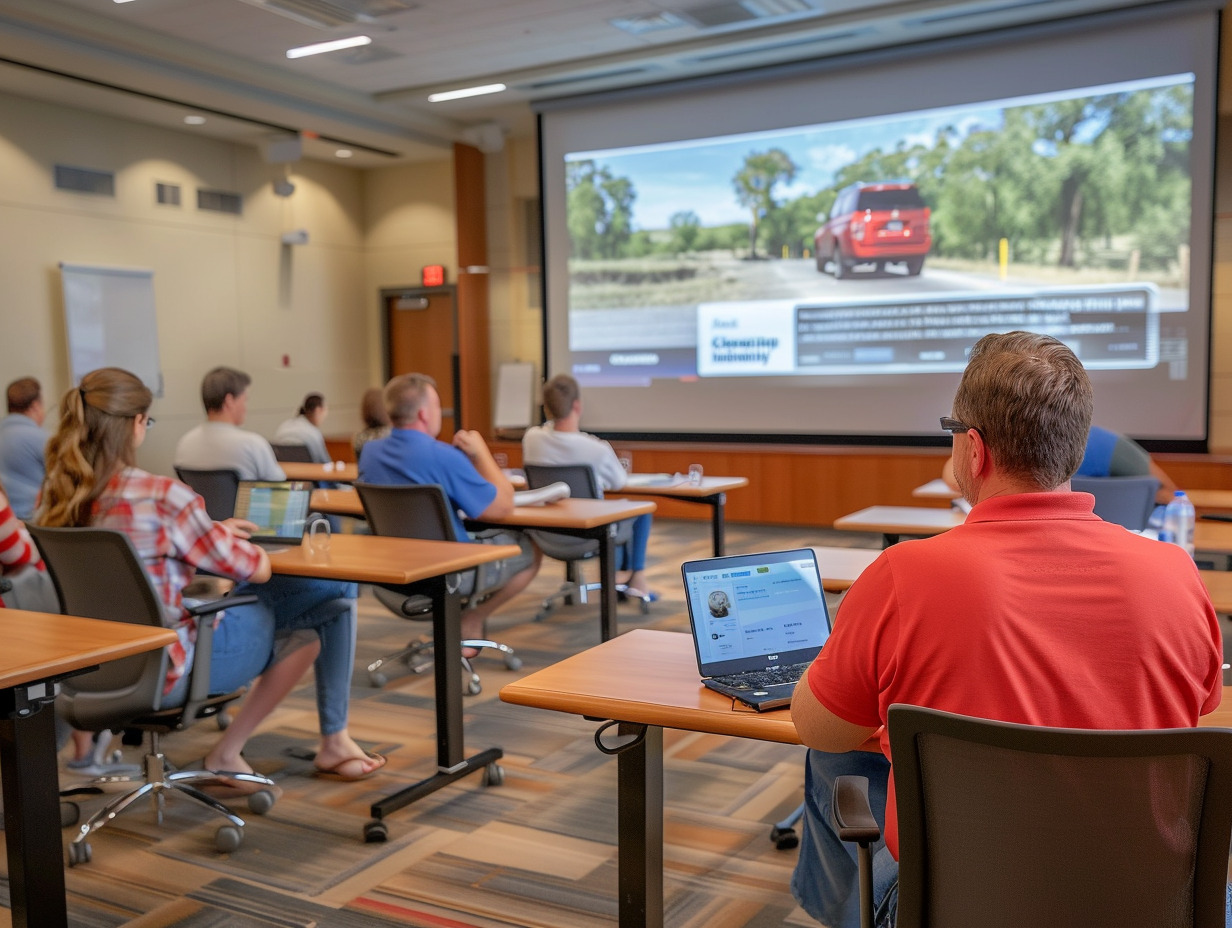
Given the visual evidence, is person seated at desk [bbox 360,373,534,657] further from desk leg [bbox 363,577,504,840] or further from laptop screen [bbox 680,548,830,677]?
laptop screen [bbox 680,548,830,677]

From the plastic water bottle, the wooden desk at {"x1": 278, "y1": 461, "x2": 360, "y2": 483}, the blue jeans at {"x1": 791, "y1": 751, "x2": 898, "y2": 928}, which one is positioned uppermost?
the plastic water bottle

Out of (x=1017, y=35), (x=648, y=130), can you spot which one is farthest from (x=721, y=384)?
(x=1017, y=35)

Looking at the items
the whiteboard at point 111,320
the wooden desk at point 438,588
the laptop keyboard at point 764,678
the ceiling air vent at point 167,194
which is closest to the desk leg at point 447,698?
the wooden desk at point 438,588

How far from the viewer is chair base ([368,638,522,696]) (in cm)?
436

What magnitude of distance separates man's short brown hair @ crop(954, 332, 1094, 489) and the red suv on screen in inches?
265

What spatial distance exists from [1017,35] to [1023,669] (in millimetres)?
7073

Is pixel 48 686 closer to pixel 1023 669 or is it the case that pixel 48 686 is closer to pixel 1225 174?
pixel 1023 669

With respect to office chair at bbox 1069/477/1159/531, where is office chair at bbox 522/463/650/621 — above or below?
below

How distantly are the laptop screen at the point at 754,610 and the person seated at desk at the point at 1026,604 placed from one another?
0.49m

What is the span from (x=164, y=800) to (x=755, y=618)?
2097 millimetres

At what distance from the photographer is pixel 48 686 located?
2078 mm

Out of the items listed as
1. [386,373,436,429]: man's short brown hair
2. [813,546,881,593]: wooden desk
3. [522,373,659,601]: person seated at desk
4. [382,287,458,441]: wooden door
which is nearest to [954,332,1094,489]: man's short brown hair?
[813,546,881,593]: wooden desk

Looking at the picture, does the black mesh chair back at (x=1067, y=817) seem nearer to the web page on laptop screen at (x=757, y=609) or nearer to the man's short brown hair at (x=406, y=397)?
the web page on laptop screen at (x=757, y=609)

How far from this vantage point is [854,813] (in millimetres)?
1433
